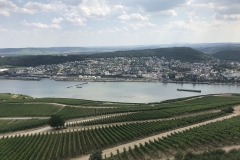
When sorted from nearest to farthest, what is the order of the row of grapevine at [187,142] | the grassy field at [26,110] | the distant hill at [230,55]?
the row of grapevine at [187,142], the grassy field at [26,110], the distant hill at [230,55]

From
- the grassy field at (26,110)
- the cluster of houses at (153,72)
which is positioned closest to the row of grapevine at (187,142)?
the grassy field at (26,110)

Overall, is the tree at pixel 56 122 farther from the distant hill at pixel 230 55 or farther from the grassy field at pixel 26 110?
the distant hill at pixel 230 55

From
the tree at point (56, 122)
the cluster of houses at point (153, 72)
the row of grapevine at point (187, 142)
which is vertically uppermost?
the row of grapevine at point (187, 142)

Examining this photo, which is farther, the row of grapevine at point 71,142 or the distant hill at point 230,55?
the distant hill at point 230,55

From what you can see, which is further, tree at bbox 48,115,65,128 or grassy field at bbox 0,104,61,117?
grassy field at bbox 0,104,61,117

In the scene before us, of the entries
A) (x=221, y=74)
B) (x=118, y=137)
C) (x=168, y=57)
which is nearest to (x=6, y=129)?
(x=118, y=137)

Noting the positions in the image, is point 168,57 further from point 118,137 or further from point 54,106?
point 118,137

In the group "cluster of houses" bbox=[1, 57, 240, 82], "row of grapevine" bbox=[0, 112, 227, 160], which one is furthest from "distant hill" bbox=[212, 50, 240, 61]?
"row of grapevine" bbox=[0, 112, 227, 160]

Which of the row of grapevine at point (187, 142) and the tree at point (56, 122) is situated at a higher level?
the row of grapevine at point (187, 142)

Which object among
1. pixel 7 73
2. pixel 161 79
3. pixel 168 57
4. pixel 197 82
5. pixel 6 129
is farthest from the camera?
pixel 168 57

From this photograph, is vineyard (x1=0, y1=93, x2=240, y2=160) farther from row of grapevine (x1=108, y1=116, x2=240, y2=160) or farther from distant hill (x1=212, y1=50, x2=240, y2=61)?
distant hill (x1=212, y1=50, x2=240, y2=61)

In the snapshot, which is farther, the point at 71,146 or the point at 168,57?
the point at 168,57
